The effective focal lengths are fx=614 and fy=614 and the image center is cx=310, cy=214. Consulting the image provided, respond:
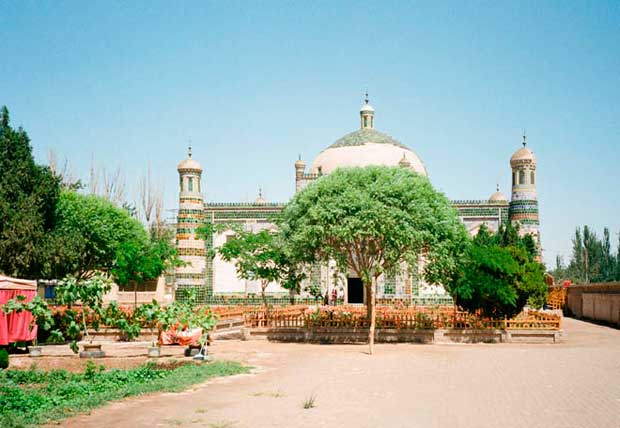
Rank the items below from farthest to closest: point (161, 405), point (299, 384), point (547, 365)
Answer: point (547, 365) → point (299, 384) → point (161, 405)

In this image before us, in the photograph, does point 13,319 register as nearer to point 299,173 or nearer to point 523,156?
point 299,173

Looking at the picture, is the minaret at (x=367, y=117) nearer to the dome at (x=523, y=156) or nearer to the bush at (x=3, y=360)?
the dome at (x=523, y=156)

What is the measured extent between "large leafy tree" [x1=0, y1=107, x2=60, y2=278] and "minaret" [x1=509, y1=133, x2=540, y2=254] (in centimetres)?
2337

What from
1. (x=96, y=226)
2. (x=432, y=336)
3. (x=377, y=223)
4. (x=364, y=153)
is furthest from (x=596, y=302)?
(x=96, y=226)

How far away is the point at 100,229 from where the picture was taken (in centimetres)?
2509

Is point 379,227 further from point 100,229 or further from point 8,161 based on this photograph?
point 100,229

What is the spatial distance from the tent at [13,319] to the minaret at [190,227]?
55.9 ft

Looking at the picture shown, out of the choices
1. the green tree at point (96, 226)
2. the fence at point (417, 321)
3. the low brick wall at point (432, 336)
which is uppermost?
the green tree at point (96, 226)

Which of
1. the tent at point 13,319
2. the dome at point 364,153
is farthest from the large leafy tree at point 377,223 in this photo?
the dome at point 364,153

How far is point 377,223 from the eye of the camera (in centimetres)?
1634

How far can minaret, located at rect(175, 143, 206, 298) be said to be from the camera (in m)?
33.3

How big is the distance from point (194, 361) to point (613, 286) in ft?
60.4

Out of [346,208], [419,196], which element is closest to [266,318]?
[346,208]

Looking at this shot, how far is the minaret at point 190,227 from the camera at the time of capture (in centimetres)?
3328
